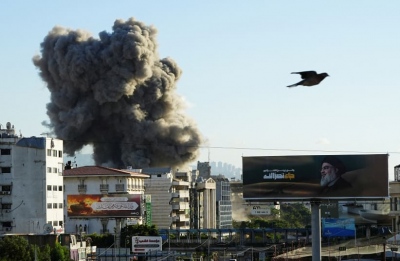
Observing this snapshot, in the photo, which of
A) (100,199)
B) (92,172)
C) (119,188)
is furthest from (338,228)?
(92,172)

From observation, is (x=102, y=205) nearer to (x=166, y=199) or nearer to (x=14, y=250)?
(x=166, y=199)

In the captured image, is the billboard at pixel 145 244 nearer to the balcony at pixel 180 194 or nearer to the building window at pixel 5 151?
the building window at pixel 5 151

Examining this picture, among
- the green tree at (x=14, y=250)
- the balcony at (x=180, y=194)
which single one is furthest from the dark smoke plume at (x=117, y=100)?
the green tree at (x=14, y=250)

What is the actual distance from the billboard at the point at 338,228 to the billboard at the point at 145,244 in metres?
23.3

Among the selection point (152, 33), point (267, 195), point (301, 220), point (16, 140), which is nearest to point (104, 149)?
point (152, 33)

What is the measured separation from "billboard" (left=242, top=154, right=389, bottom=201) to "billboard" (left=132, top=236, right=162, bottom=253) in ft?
41.8

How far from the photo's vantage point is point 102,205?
351 feet

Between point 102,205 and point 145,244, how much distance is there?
18259mm

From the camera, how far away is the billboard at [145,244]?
8881 cm

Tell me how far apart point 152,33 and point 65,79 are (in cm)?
1475

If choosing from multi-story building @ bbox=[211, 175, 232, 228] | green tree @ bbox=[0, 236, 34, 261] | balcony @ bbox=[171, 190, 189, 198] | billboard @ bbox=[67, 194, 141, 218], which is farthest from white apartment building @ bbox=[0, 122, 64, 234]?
multi-story building @ bbox=[211, 175, 232, 228]

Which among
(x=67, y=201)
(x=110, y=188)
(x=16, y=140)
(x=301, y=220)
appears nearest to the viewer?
(x=16, y=140)

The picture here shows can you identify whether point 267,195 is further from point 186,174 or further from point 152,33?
point 152,33

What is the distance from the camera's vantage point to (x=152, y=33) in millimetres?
162125
